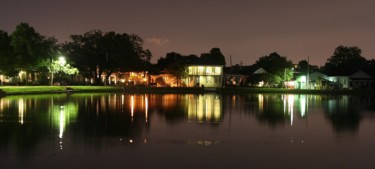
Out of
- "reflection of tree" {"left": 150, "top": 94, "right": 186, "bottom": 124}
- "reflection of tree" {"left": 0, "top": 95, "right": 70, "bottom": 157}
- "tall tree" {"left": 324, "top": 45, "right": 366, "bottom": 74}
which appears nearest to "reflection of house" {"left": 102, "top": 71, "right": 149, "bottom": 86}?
"tall tree" {"left": 324, "top": 45, "right": 366, "bottom": 74}

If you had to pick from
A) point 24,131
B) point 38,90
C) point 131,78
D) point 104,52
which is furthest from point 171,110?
point 131,78

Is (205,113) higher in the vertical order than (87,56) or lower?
lower

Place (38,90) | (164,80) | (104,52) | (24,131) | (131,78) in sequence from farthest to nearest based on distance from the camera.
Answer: (131,78) < (164,80) < (104,52) < (38,90) < (24,131)

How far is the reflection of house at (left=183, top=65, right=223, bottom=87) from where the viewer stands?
3802 inches

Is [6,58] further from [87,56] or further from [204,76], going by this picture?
[204,76]

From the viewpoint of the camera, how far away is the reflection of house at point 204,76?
317 ft

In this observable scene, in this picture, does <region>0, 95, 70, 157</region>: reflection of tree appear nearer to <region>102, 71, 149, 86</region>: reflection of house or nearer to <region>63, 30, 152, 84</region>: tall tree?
<region>63, 30, 152, 84</region>: tall tree

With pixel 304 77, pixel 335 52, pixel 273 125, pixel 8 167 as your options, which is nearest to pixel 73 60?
pixel 304 77

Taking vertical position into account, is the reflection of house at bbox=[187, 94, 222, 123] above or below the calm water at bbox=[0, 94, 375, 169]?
above

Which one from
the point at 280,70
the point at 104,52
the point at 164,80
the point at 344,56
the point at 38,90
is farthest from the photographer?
the point at 344,56

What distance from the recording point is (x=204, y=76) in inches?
3816

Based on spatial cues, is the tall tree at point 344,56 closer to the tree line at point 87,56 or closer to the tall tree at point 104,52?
the tree line at point 87,56

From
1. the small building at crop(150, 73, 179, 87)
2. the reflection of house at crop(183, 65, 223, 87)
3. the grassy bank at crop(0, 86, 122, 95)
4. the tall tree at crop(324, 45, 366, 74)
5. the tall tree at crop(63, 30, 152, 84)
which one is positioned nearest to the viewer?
the grassy bank at crop(0, 86, 122, 95)

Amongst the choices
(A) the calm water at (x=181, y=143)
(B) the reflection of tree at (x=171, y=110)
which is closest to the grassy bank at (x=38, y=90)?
(B) the reflection of tree at (x=171, y=110)
